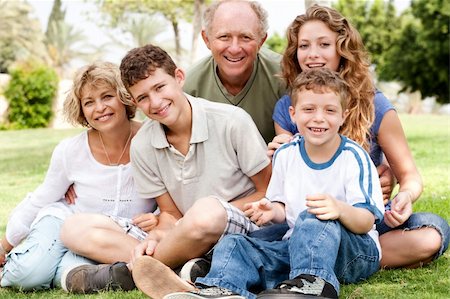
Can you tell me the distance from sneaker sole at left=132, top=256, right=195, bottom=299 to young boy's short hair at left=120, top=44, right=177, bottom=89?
0.99m

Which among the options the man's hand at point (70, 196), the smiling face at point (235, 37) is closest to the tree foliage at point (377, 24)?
the smiling face at point (235, 37)

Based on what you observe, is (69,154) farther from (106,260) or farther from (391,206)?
(391,206)

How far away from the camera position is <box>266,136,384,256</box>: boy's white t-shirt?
3412 mm

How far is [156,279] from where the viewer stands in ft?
10.9

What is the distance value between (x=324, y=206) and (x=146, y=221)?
1.20 meters

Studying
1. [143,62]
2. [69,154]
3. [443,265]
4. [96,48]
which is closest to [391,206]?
[443,265]

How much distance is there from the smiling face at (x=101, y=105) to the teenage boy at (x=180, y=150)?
0.21m

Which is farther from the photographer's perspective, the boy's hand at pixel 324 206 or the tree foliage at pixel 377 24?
the tree foliage at pixel 377 24

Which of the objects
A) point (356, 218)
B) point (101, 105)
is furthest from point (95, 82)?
point (356, 218)

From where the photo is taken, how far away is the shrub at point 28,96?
2189 cm

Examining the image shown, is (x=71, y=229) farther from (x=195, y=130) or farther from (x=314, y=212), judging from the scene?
(x=314, y=212)

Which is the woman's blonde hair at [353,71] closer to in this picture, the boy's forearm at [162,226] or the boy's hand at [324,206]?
the boy's hand at [324,206]

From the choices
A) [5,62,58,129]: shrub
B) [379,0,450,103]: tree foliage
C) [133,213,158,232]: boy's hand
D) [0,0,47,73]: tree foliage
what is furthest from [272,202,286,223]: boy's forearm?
[0,0,47,73]: tree foliage

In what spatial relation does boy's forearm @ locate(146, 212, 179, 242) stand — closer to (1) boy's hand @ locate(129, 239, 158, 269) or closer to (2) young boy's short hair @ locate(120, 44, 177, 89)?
(1) boy's hand @ locate(129, 239, 158, 269)
